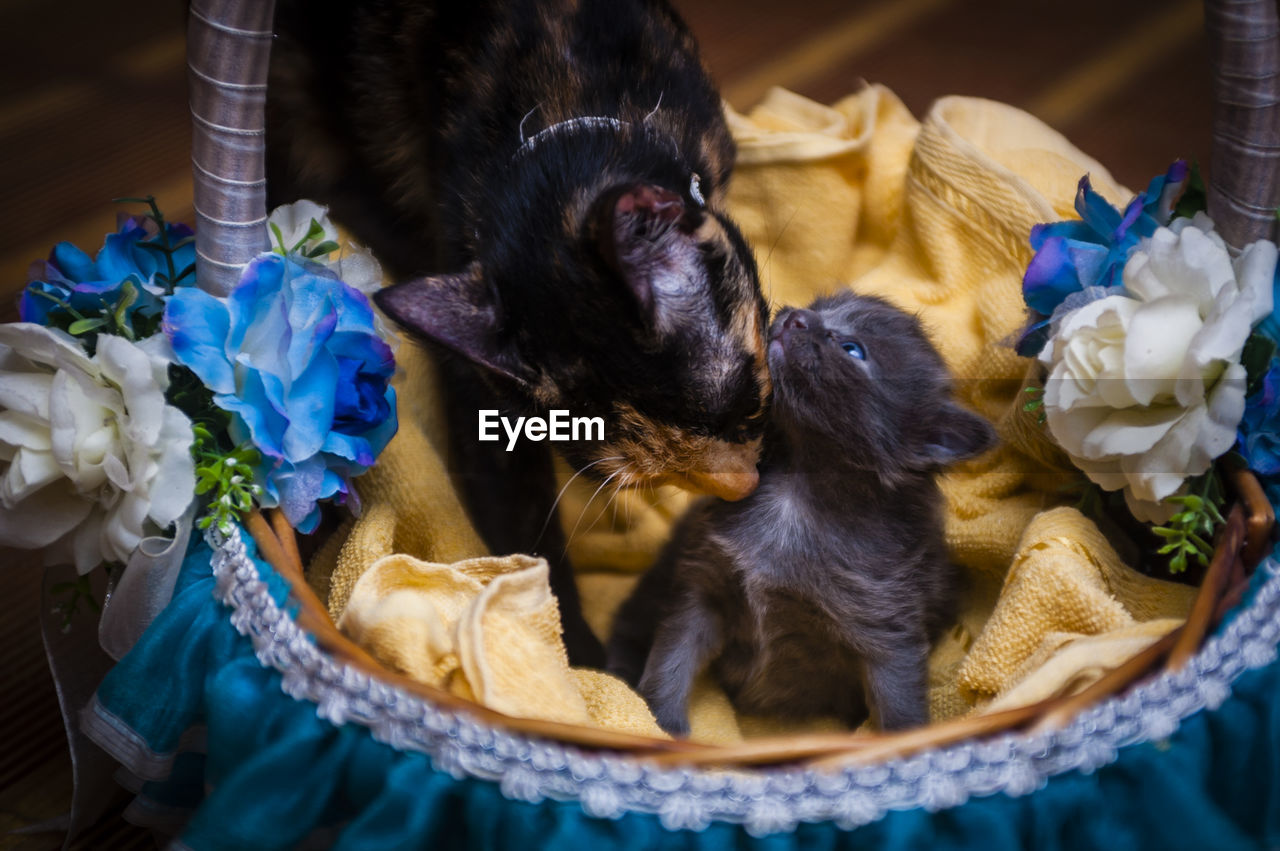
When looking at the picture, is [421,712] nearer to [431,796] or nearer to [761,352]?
[431,796]

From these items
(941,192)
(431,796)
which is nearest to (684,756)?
(431,796)

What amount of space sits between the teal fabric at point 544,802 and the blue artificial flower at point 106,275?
0.88 feet

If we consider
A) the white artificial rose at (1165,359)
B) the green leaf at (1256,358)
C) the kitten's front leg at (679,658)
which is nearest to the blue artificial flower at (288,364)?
the kitten's front leg at (679,658)

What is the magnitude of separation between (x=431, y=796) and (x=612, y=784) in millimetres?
113

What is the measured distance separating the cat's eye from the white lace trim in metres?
0.38

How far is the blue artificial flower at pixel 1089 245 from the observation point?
890 mm

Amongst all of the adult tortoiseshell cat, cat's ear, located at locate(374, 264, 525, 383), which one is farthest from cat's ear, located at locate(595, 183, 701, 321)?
cat's ear, located at locate(374, 264, 525, 383)

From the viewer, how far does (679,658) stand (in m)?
0.96

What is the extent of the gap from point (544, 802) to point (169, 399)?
1.46 ft

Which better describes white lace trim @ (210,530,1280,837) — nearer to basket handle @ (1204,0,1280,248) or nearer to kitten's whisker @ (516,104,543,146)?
basket handle @ (1204,0,1280,248)

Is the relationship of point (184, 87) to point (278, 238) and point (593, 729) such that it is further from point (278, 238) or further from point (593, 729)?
point (593, 729)

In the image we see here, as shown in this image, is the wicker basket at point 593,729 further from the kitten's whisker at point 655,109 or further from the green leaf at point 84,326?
the kitten's whisker at point 655,109

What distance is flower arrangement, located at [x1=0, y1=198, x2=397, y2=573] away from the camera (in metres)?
0.74

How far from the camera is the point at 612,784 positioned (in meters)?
0.58
